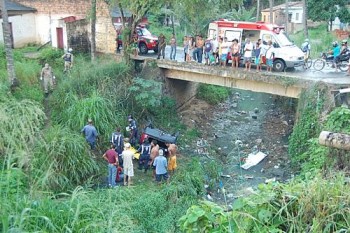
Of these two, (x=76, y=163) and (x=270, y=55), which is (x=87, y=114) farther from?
(x=270, y=55)

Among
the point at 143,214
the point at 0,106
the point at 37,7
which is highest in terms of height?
the point at 37,7

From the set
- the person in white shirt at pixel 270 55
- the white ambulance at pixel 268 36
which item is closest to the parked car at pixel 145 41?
the white ambulance at pixel 268 36

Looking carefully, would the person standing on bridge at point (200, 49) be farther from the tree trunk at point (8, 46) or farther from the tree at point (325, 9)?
the tree at point (325, 9)

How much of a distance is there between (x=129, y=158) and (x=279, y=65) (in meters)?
7.80

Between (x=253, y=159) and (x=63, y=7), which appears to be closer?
(x=253, y=159)

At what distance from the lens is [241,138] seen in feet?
61.7

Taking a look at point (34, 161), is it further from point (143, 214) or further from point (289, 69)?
point (289, 69)

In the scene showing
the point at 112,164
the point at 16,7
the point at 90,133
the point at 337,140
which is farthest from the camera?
the point at 16,7

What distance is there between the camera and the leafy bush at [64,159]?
11.6 m

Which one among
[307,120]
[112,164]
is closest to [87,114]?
[112,164]

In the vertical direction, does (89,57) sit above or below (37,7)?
below

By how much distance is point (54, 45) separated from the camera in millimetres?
22125

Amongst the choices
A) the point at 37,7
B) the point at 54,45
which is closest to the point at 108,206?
the point at 54,45

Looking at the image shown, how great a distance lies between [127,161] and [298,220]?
7.77m
